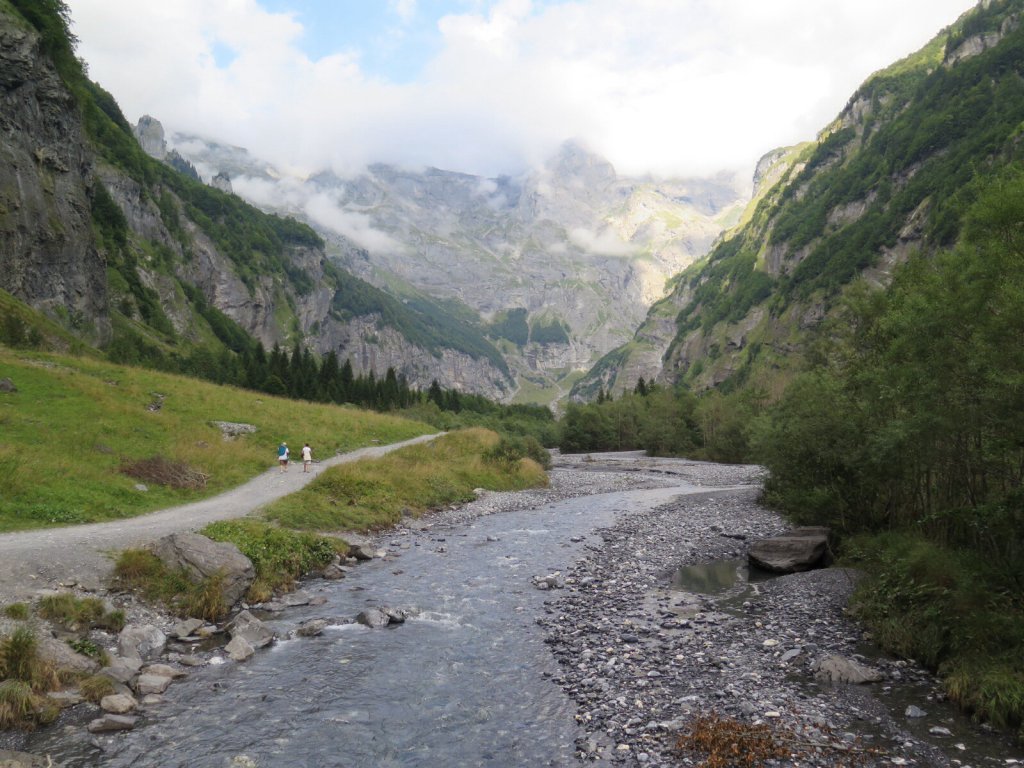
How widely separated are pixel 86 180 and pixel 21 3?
78.3ft

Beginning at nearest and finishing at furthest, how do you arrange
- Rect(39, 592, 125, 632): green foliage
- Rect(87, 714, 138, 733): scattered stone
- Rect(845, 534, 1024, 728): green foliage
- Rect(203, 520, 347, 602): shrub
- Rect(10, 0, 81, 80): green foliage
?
1. Rect(87, 714, 138, 733): scattered stone
2. Rect(845, 534, 1024, 728): green foliage
3. Rect(39, 592, 125, 632): green foliage
4. Rect(203, 520, 347, 602): shrub
5. Rect(10, 0, 81, 80): green foliage

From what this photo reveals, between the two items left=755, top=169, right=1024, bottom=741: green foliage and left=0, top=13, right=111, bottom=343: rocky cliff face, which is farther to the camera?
left=0, top=13, right=111, bottom=343: rocky cliff face

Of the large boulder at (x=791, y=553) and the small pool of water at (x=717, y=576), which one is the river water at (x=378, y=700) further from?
the large boulder at (x=791, y=553)

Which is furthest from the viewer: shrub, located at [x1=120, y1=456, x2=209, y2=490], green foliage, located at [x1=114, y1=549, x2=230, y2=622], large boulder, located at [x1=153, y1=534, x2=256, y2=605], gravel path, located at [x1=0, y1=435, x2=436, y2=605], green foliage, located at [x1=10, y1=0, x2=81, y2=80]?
green foliage, located at [x1=10, y1=0, x2=81, y2=80]

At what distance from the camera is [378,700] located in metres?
13.2


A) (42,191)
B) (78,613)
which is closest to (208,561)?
(78,613)

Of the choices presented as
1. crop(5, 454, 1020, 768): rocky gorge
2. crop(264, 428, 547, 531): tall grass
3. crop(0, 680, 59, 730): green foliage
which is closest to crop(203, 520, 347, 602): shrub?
crop(5, 454, 1020, 768): rocky gorge

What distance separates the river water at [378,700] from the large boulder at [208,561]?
6.85ft

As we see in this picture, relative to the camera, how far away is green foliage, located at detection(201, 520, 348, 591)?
68.8ft

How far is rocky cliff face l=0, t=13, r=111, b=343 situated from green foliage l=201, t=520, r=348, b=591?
6157 cm

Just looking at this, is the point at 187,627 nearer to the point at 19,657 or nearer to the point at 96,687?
the point at 96,687

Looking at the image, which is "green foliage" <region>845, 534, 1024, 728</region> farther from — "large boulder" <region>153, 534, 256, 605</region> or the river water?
"large boulder" <region>153, 534, 256, 605</region>

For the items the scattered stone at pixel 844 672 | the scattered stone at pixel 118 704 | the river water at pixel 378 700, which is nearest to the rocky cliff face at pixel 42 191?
the river water at pixel 378 700

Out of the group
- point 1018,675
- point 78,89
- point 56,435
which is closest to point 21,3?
point 78,89
